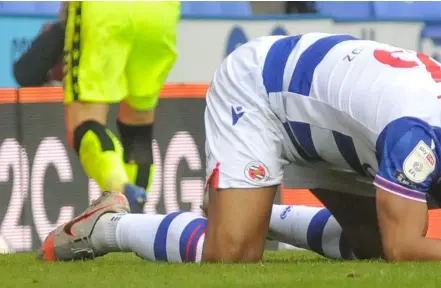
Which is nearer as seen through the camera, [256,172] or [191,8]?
[256,172]

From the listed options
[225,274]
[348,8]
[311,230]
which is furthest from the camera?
[348,8]

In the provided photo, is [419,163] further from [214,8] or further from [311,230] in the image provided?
[214,8]

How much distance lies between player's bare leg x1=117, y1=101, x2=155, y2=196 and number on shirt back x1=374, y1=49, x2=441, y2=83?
1558 millimetres

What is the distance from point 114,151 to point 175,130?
5.54 ft

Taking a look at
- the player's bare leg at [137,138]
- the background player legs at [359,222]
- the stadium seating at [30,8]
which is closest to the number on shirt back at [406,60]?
the background player legs at [359,222]

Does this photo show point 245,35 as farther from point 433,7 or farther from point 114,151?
point 114,151

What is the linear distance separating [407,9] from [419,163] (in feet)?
21.9

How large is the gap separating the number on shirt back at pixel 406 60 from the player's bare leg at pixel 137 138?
1558 mm

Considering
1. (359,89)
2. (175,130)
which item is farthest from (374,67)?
(175,130)

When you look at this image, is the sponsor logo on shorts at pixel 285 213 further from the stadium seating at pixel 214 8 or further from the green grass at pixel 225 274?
the stadium seating at pixel 214 8

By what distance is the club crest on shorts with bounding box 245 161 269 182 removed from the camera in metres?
4.70

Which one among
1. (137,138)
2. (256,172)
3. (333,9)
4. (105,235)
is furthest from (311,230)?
(333,9)

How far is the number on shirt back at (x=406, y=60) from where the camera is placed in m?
4.48

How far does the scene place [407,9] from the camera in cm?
1077
